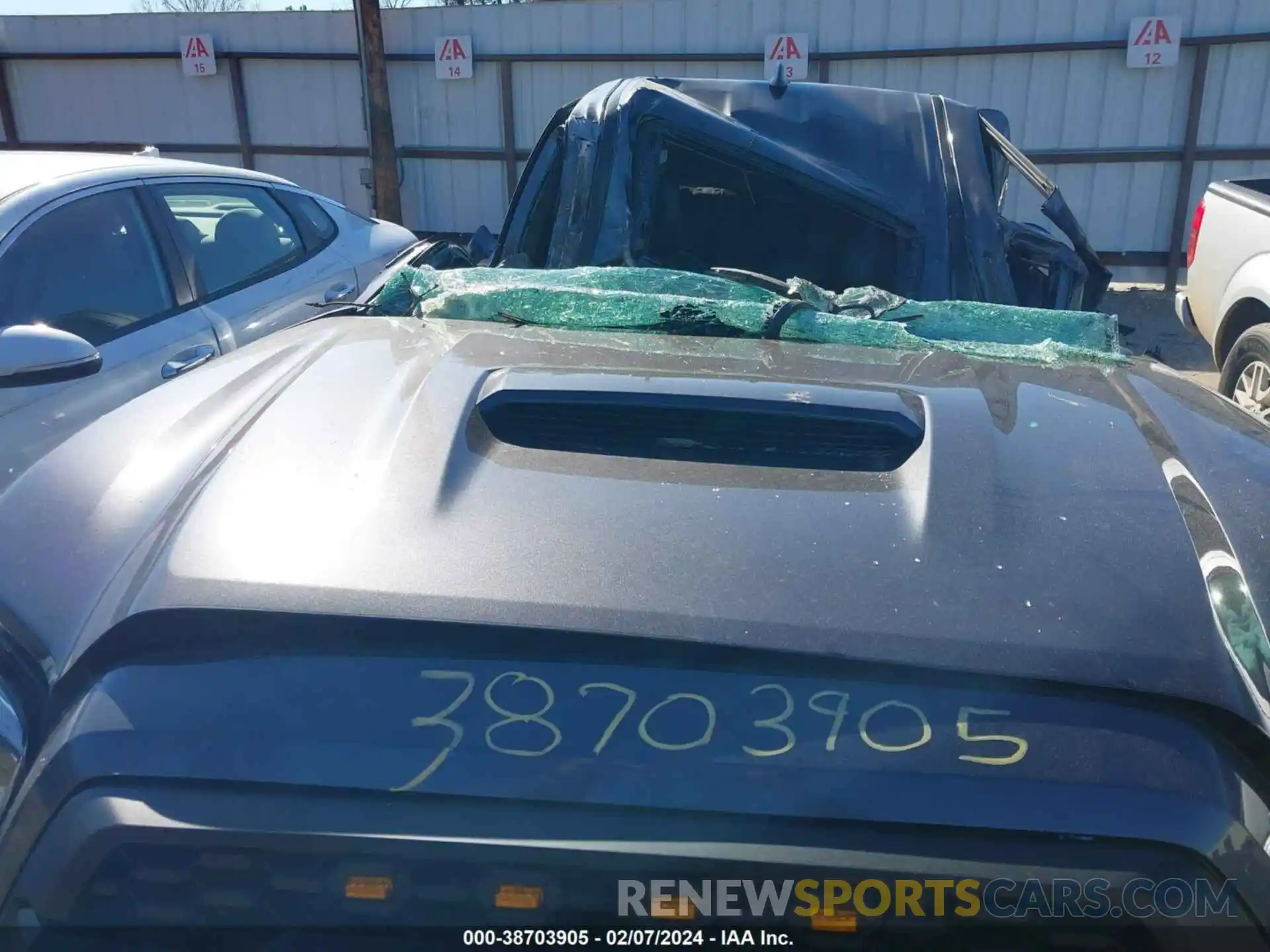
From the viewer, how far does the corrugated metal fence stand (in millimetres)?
10711

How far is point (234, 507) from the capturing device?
1438mm

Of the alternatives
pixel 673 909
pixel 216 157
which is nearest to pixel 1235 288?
pixel 673 909

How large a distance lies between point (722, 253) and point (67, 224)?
245 cm

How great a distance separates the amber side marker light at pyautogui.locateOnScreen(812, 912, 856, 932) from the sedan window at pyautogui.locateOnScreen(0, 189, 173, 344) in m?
3.36

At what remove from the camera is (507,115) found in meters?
12.3

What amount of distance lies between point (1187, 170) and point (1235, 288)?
614 cm

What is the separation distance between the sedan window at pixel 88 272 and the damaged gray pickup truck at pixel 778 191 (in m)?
1.34

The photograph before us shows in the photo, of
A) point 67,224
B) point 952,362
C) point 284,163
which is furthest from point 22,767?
point 284,163

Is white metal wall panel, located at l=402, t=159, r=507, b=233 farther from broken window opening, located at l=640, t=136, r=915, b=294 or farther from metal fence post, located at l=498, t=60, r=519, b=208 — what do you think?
broken window opening, located at l=640, t=136, r=915, b=294

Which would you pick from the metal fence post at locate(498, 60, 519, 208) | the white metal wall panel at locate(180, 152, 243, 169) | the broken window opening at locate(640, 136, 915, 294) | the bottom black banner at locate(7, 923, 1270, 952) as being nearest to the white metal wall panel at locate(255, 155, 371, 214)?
the white metal wall panel at locate(180, 152, 243, 169)

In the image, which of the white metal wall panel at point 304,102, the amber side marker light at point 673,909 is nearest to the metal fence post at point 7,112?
the white metal wall panel at point 304,102

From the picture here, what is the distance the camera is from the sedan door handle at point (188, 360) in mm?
3760

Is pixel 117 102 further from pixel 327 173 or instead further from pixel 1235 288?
pixel 1235 288

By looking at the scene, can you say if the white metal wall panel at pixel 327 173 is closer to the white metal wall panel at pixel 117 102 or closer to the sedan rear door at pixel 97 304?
the white metal wall panel at pixel 117 102
